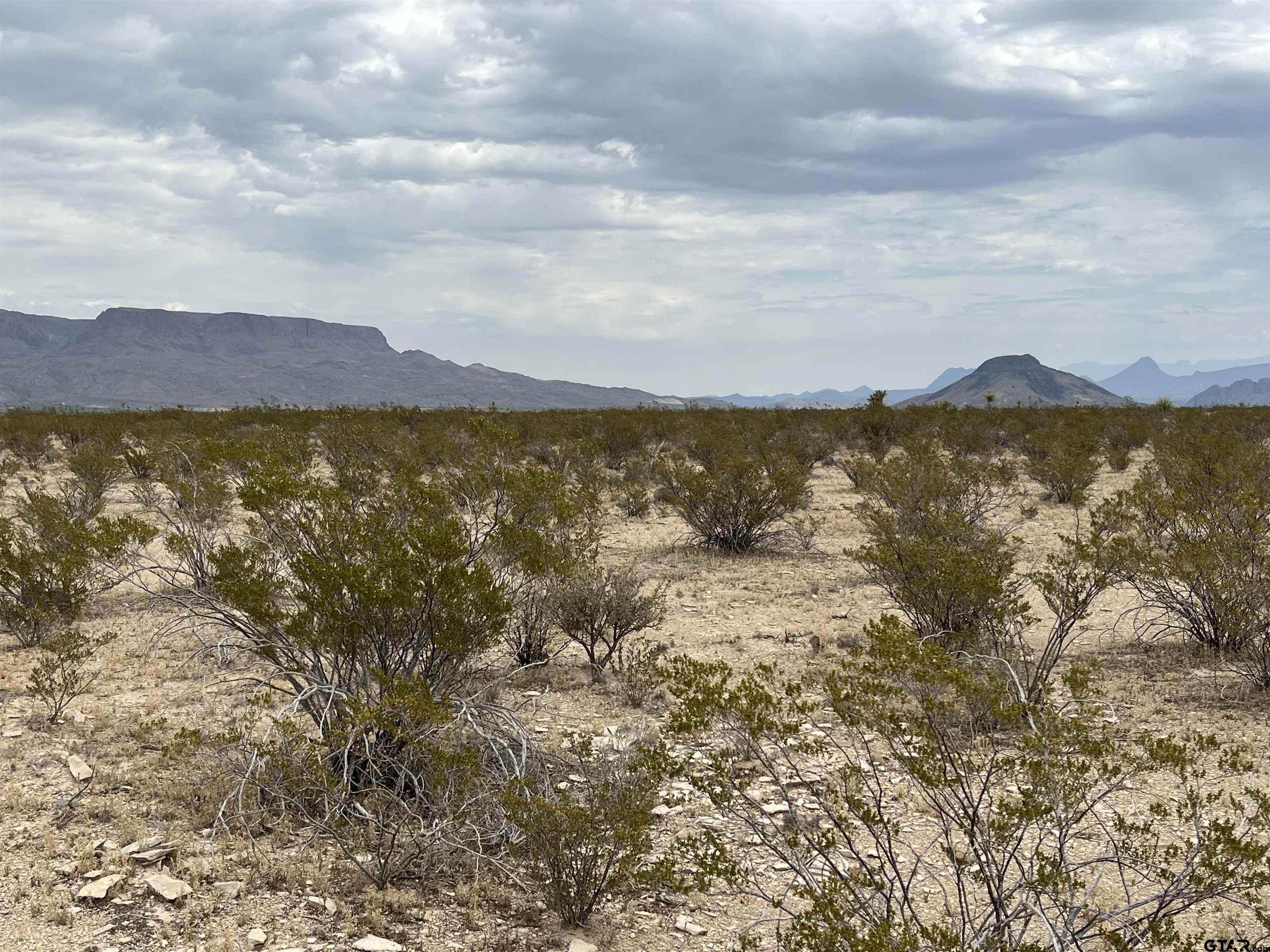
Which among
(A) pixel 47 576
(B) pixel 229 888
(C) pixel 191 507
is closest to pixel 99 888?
(B) pixel 229 888

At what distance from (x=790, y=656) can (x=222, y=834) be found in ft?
17.6

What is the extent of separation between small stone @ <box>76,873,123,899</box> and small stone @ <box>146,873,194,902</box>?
156 mm

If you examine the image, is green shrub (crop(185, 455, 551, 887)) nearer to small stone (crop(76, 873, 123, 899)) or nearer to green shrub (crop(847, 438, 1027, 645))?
small stone (crop(76, 873, 123, 899))

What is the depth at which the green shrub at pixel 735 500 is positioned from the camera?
1382 cm

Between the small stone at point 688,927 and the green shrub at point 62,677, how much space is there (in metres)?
4.92

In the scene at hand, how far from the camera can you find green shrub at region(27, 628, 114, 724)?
6.66 meters

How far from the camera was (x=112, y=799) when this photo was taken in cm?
544

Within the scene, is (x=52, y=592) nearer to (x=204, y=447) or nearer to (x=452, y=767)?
(x=204, y=447)

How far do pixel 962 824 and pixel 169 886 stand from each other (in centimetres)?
378

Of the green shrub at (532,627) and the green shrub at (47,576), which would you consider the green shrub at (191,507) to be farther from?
the green shrub at (532,627)

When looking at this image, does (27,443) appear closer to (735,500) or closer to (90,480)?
(90,480)

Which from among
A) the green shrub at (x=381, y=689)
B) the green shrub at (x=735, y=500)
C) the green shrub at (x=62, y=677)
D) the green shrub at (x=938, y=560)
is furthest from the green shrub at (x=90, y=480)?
the green shrub at (x=938, y=560)

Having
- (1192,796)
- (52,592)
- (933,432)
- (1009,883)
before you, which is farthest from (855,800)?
(933,432)

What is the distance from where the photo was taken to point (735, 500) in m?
13.9
